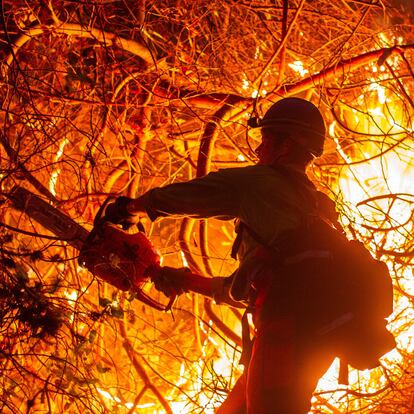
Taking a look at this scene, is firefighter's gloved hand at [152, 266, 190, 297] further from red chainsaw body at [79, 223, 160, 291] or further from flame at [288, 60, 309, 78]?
flame at [288, 60, 309, 78]

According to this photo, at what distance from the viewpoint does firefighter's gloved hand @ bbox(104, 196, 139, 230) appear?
283 cm

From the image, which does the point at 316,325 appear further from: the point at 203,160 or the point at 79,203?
the point at 79,203

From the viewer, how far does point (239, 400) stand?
2943 mm

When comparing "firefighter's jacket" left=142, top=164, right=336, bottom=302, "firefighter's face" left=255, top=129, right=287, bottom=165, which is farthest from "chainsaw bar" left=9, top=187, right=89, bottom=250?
"firefighter's face" left=255, top=129, right=287, bottom=165

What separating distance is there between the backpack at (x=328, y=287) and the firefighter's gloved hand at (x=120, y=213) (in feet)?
2.07

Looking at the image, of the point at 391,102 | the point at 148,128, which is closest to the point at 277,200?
the point at 148,128

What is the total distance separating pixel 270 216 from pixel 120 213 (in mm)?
750

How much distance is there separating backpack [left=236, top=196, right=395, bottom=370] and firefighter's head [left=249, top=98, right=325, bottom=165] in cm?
39

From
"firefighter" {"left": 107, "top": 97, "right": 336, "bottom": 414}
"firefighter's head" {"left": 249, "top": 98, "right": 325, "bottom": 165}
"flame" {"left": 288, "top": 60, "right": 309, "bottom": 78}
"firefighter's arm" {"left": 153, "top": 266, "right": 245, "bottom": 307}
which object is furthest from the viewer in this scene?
"flame" {"left": 288, "top": 60, "right": 309, "bottom": 78}

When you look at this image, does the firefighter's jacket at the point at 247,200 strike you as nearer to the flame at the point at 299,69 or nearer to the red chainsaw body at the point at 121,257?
the red chainsaw body at the point at 121,257

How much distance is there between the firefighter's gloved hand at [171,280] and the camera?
2889 mm

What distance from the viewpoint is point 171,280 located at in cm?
289

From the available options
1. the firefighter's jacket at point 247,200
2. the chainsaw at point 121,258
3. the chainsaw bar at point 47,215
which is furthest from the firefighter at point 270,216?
the chainsaw bar at point 47,215

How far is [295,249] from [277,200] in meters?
0.23
